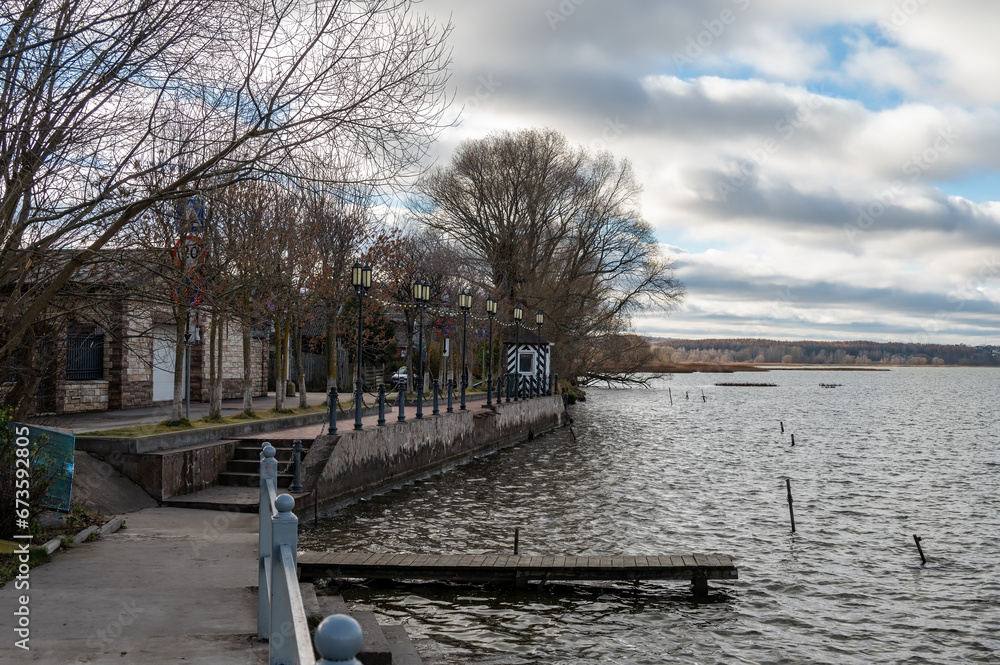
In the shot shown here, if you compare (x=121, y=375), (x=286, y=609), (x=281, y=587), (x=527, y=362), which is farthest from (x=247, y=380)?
(x=527, y=362)

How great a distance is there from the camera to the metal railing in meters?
2.27

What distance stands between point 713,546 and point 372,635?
29.2 feet

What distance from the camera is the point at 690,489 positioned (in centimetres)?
2192

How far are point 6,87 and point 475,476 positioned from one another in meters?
17.1

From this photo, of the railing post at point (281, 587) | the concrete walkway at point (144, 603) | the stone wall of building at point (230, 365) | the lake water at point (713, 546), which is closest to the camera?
the railing post at point (281, 587)

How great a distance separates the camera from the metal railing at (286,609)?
227 centimetres

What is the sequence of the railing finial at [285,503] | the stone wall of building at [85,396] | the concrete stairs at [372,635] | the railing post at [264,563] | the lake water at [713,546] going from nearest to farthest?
1. the railing finial at [285,503]
2. the railing post at [264,563]
3. the concrete stairs at [372,635]
4. the lake water at [713,546]
5. the stone wall of building at [85,396]

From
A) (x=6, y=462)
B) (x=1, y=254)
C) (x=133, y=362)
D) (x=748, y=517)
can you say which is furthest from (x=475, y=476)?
(x=1, y=254)

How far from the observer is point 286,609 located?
454 cm

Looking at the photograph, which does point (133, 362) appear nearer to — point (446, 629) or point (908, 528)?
point (446, 629)

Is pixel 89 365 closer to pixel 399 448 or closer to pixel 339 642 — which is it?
pixel 399 448

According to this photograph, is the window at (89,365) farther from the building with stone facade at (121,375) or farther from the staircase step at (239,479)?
the staircase step at (239,479)

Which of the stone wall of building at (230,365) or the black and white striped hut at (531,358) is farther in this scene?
the black and white striped hut at (531,358)

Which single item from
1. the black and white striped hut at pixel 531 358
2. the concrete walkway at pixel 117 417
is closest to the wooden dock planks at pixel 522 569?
the concrete walkway at pixel 117 417
